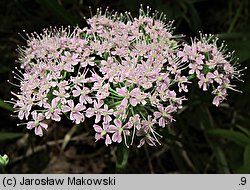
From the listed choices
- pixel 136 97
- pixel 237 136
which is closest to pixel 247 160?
pixel 237 136

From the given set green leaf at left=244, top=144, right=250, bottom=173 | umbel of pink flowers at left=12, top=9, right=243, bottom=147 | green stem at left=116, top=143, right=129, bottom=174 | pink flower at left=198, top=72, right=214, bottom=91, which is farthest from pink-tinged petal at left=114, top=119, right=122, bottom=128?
green leaf at left=244, top=144, right=250, bottom=173

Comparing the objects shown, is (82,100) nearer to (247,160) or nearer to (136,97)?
(136,97)

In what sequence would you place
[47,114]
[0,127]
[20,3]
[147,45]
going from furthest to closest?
[20,3] → [0,127] → [147,45] → [47,114]

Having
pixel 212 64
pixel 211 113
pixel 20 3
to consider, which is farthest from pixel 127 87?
pixel 20 3

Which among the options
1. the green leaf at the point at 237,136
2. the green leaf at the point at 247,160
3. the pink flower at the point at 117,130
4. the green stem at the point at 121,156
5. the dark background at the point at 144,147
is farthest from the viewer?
the dark background at the point at 144,147

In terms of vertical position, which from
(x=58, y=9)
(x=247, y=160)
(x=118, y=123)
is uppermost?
(x=58, y=9)

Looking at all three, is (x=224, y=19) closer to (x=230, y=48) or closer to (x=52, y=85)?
(x=230, y=48)

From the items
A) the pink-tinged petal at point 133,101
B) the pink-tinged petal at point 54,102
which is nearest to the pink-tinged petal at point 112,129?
the pink-tinged petal at point 133,101

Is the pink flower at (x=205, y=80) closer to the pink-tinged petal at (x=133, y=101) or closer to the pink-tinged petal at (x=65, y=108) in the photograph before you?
the pink-tinged petal at (x=133, y=101)
